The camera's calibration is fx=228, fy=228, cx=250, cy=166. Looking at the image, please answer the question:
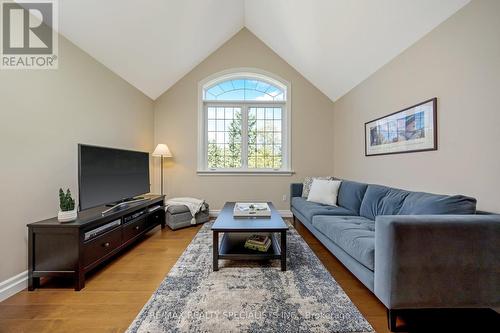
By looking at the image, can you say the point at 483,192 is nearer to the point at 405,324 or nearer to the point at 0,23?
the point at 405,324

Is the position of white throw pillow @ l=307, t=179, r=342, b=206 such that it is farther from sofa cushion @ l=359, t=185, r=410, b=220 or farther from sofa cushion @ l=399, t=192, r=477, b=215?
sofa cushion @ l=399, t=192, r=477, b=215

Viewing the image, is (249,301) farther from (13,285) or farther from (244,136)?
(244,136)

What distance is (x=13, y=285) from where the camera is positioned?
1.81 metres

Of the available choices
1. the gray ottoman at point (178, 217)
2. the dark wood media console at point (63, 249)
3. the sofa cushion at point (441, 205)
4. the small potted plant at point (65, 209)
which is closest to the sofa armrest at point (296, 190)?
the gray ottoman at point (178, 217)

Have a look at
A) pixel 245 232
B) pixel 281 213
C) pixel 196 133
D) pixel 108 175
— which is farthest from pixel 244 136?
pixel 245 232

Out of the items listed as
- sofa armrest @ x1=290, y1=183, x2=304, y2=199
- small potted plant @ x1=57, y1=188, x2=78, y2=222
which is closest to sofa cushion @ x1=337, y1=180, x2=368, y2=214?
sofa armrest @ x1=290, y1=183, x2=304, y2=199

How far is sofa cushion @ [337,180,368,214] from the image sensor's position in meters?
2.94

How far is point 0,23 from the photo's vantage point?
177cm

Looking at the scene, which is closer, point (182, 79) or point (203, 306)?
point (203, 306)

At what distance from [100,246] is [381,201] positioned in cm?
287

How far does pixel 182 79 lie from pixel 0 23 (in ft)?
9.06

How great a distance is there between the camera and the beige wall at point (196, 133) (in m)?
4.38

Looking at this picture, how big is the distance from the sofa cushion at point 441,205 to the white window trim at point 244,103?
2566 mm

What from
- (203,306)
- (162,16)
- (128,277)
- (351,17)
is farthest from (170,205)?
(351,17)
